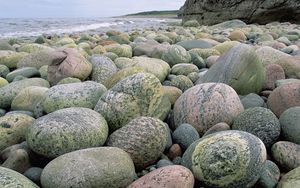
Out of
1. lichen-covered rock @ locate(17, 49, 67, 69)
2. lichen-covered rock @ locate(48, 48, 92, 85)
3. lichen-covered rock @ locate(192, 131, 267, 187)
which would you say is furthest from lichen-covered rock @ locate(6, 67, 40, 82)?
lichen-covered rock @ locate(192, 131, 267, 187)

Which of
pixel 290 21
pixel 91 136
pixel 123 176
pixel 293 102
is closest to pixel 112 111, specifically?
pixel 91 136

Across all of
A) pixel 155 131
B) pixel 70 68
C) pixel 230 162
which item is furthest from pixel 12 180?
pixel 70 68

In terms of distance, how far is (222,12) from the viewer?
18.7m

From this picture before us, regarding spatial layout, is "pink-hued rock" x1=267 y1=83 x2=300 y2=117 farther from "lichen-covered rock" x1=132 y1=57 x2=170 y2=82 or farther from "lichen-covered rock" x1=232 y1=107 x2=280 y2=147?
"lichen-covered rock" x1=132 y1=57 x2=170 y2=82

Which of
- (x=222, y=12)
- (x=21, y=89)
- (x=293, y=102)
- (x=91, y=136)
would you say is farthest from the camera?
(x=222, y=12)

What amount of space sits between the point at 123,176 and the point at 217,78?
1.63m

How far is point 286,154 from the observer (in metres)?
2.32

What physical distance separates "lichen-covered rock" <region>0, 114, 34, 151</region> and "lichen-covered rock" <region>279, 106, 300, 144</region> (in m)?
1.75

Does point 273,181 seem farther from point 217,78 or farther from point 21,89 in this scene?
point 21,89

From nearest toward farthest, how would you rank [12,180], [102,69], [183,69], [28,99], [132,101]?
[12,180]
[132,101]
[28,99]
[102,69]
[183,69]

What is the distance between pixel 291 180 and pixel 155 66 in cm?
231

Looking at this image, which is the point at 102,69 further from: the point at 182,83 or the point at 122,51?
the point at 122,51

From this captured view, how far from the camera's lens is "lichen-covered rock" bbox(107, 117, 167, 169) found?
7.68 feet

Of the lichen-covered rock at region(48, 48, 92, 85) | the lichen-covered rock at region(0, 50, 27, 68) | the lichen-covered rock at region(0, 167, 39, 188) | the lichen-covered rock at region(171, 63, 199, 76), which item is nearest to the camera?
the lichen-covered rock at region(0, 167, 39, 188)
